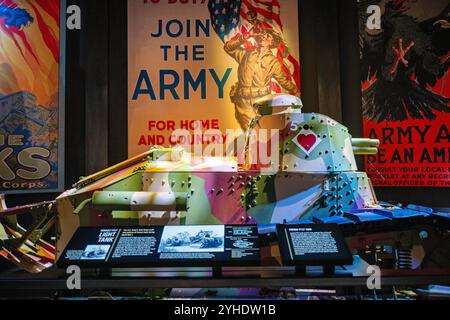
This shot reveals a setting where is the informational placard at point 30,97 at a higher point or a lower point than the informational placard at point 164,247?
higher

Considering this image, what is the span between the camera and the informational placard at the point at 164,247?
2.43 m

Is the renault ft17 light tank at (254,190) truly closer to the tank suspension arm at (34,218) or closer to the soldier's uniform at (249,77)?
the tank suspension arm at (34,218)

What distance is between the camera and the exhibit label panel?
664 centimetres

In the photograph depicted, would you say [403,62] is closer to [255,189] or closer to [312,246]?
[255,189]

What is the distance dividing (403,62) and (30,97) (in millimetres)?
6098

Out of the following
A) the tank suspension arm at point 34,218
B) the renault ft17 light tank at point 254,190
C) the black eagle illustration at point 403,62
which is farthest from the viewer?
the black eagle illustration at point 403,62

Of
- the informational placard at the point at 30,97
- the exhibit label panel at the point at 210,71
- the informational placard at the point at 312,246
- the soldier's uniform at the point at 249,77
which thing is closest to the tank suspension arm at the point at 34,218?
the informational placard at the point at 30,97

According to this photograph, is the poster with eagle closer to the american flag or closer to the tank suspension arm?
the american flag

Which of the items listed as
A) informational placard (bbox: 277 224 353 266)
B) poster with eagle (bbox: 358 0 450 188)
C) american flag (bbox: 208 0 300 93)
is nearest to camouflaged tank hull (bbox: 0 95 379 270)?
informational placard (bbox: 277 224 353 266)

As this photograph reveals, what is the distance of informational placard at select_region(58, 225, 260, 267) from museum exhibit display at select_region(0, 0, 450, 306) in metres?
1.02

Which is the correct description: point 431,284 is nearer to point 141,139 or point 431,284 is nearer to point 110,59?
point 141,139

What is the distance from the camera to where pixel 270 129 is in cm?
441

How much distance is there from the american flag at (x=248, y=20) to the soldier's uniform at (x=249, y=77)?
11 centimetres
